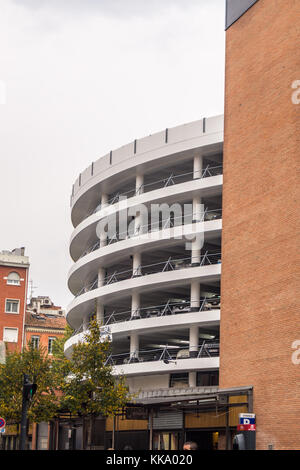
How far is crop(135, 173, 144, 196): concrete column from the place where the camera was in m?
42.2

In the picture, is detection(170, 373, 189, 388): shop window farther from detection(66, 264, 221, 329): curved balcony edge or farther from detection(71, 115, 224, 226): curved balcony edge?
detection(71, 115, 224, 226): curved balcony edge

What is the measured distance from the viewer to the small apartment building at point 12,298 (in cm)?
6962

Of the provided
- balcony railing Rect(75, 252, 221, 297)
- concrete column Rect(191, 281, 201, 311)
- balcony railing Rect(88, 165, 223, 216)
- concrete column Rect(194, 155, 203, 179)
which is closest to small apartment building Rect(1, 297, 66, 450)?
balcony railing Rect(75, 252, 221, 297)

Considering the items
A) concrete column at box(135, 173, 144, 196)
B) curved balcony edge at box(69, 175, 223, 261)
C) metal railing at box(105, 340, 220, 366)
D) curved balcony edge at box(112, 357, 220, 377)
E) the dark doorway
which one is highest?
concrete column at box(135, 173, 144, 196)

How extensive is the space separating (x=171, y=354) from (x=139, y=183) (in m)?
10.0

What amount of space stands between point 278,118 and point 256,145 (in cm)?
152

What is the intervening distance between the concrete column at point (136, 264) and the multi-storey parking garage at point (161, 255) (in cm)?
6

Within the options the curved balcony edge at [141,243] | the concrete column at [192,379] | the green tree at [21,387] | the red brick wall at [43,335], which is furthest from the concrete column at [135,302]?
the red brick wall at [43,335]

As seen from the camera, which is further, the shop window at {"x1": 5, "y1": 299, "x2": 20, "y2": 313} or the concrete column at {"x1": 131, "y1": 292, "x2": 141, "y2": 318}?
the shop window at {"x1": 5, "y1": 299, "x2": 20, "y2": 313}

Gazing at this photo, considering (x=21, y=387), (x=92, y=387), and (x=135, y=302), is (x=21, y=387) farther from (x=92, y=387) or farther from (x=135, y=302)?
(x=92, y=387)

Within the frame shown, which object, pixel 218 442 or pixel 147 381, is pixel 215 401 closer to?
pixel 218 442

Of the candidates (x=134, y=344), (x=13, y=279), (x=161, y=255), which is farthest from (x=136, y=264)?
(x=13, y=279)

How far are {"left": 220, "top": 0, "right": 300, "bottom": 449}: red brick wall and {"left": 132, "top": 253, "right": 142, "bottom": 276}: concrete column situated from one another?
13946 millimetres

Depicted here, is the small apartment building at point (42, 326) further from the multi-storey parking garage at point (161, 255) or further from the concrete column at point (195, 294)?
the concrete column at point (195, 294)
